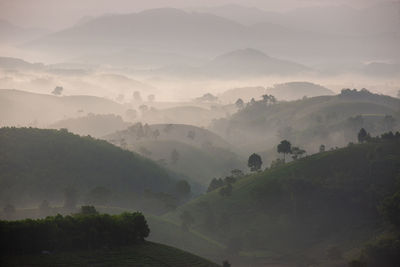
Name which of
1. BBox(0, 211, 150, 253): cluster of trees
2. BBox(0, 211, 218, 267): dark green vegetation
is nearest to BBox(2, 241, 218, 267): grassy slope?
BBox(0, 211, 218, 267): dark green vegetation

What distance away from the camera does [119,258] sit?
114m

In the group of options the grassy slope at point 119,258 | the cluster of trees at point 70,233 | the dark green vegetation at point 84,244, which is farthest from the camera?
the cluster of trees at point 70,233

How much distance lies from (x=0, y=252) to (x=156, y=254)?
3564cm

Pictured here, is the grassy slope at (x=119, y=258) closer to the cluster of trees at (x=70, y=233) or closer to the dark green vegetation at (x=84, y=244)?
the dark green vegetation at (x=84, y=244)

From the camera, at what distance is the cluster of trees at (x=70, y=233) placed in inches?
4230

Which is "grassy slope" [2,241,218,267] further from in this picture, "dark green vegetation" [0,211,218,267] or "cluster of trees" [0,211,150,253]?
"cluster of trees" [0,211,150,253]

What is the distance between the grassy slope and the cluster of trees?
2.70m

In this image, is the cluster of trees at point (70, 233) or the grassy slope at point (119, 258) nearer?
the grassy slope at point (119, 258)

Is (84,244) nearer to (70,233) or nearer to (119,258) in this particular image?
(70,233)

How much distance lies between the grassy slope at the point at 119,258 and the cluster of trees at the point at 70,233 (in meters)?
2.70

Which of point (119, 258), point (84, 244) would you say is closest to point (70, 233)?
point (84, 244)

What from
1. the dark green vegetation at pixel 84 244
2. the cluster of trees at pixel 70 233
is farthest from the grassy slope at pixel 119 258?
the cluster of trees at pixel 70 233

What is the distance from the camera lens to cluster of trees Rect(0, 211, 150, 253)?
352ft

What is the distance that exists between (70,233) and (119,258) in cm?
1299
